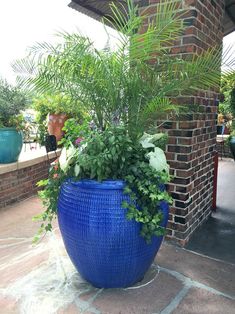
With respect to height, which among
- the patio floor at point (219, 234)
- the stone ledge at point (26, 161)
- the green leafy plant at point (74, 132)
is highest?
the green leafy plant at point (74, 132)

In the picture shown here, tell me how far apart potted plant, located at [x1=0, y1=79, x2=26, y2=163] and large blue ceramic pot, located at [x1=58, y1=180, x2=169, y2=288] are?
1761 mm

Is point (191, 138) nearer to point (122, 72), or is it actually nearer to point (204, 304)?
point (122, 72)

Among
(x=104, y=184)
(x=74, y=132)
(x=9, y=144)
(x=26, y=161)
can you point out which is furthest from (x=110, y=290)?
(x=26, y=161)

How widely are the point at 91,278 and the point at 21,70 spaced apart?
1.42 meters

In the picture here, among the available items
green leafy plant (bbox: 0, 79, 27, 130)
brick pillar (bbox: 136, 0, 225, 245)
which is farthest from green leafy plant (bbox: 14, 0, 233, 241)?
green leafy plant (bbox: 0, 79, 27, 130)

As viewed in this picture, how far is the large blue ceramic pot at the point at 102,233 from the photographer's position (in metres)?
1.74

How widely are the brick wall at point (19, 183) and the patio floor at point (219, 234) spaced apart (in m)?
2.17

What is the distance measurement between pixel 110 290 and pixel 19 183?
223cm

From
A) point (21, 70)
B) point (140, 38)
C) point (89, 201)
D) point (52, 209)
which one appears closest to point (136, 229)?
point (89, 201)

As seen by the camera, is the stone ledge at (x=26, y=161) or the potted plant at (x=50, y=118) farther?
the potted plant at (x=50, y=118)

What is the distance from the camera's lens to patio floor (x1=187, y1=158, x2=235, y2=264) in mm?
2489

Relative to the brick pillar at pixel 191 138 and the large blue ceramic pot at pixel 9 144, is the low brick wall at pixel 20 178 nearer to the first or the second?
the large blue ceramic pot at pixel 9 144

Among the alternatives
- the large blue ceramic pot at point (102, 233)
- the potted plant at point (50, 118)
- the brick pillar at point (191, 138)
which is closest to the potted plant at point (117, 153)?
the large blue ceramic pot at point (102, 233)

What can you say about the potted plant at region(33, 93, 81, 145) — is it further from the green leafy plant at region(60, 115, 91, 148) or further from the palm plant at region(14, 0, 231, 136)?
the palm plant at region(14, 0, 231, 136)
